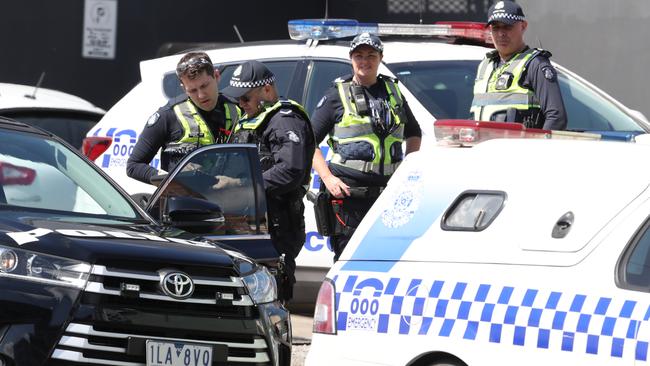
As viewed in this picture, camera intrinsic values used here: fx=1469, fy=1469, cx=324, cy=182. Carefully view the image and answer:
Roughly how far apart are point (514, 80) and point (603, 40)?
4.66 meters

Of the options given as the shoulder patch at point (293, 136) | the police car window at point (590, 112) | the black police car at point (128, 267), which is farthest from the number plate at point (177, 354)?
the police car window at point (590, 112)

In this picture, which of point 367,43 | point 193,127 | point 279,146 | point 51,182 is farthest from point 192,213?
point 367,43

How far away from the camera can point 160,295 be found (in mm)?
5684

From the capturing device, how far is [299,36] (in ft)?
31.2

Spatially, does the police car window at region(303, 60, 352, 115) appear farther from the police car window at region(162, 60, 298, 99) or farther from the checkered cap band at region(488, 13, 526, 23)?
the checkered cap band at region(488, 13, 526, 23)

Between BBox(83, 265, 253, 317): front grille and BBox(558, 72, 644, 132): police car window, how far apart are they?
11.3 ft

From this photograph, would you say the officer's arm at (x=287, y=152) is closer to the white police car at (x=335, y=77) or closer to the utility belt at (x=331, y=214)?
the utility belt at (x=331, y=214)

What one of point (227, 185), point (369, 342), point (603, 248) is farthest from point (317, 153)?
point (603, 248)

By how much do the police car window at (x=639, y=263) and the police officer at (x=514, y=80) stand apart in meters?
2.39

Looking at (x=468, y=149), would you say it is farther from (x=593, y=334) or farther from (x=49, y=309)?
(x=49, y=309)

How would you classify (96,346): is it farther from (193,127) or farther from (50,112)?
(50,112)

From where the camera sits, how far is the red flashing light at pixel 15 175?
248 inches

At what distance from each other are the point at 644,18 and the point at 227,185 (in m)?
5.90

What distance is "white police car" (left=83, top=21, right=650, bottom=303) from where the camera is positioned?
8922 millimetres
